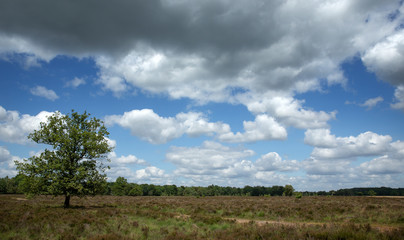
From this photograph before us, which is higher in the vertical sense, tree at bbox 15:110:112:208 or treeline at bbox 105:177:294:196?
tree at bbox 15:110:112:208

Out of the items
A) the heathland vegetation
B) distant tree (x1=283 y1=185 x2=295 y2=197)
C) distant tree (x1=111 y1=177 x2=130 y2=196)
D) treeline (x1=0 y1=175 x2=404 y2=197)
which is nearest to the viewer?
the heathland vegetation

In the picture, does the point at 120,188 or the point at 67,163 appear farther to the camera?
the point at 120,188

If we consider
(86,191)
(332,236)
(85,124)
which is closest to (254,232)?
(332,236)

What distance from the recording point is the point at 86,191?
23.3 metres

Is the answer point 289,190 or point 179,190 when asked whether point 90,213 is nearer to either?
point 289,190

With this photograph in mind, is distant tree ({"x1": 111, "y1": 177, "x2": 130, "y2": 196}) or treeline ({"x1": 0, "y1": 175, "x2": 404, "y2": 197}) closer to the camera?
treeline ({"x1": 0, "y1": 175, "x2": 404, "y2": 197})

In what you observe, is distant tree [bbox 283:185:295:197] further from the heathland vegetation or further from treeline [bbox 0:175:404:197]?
the heathland vegetation

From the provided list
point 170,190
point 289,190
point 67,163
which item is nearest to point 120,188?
point 170,190

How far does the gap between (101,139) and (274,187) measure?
473ft

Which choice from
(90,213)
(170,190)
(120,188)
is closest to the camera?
(90,213)

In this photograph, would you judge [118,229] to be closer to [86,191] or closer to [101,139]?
[86,191]

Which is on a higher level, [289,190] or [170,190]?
[289,190]

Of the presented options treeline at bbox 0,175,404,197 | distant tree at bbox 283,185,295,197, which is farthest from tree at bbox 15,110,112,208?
distant tree at bbox 283,185,295,197

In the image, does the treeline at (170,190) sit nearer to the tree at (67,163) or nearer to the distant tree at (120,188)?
the distant tree at (120,188)
